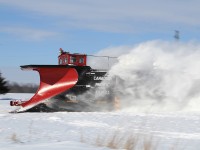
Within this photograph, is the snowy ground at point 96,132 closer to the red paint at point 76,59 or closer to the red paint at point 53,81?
the red paint at point 53,81

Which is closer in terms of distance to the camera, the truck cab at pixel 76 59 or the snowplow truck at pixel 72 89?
the snowplow truck at pixel 72 89

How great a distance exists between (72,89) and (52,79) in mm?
797

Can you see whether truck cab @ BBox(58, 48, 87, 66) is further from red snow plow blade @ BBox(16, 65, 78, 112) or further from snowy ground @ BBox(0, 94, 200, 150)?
snowy ground @ BBox(0, 94, 200, 150)

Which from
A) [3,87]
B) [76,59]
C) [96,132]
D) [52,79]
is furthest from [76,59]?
[3,87]

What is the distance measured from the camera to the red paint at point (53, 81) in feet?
44.3

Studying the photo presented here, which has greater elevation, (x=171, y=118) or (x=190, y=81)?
(x=190, y=81)

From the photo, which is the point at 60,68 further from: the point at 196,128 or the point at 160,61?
the point at 196,128

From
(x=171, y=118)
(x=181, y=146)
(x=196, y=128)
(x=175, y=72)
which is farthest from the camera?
(x=175, y=72)

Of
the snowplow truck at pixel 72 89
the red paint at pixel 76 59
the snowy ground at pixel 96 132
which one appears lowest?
the snowy ground at pixel 96 132

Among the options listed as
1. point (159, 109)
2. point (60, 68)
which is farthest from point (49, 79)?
point (159, 109)

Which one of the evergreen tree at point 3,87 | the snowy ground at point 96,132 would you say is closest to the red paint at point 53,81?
the snowy ground at point 96,132

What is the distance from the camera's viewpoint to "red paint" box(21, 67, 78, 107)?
44.3 ft

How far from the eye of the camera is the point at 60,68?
13875mm

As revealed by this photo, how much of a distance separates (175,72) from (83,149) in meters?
10.4
